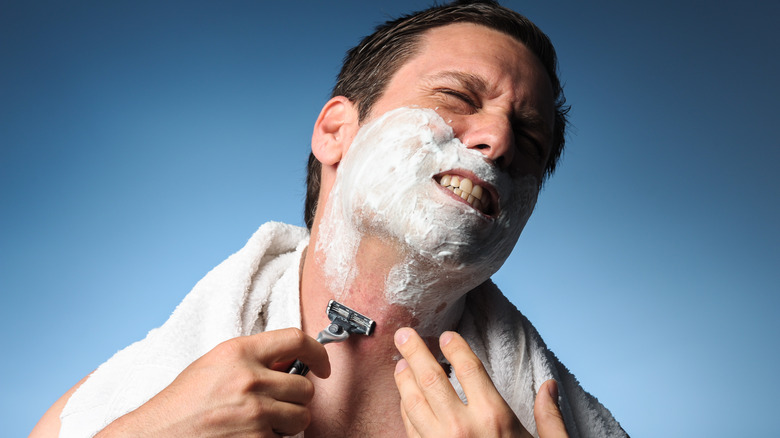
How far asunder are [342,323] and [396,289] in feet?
0.48

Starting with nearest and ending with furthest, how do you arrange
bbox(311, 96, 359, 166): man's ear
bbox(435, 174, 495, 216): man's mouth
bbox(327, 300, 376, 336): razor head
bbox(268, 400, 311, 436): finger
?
bbox(268, 400, 311, 436): finger
bbox(435, 174, 495, 216): man's mouth
bbox(327, 300, 376, 336): razor head
bbox(311, 96, 359, 166): man's ear

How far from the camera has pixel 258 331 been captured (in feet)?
4.79

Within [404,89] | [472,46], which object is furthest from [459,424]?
[472,46]

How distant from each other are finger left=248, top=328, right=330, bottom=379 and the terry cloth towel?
0.22 metres

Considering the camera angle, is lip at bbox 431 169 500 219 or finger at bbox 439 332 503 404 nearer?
finger at bbox 439 332 503 404

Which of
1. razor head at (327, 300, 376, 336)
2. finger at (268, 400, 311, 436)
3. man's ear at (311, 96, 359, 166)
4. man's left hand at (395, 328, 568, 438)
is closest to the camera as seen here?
man's left hand at (395, 328, 568, 438)

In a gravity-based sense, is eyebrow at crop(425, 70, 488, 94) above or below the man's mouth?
above

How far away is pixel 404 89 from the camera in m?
1.42

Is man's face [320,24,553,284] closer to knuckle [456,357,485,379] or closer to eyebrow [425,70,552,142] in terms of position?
eyebrow [425,70,552,142]

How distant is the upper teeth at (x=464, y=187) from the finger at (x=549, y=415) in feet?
1.30

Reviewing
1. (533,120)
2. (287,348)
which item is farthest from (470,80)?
(287,348)

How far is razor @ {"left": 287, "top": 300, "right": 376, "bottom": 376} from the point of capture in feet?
4.33

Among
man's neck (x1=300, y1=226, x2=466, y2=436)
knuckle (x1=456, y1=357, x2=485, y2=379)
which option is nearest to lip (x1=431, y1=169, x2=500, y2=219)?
man's neck (x1=300, y1=226, x2=466, y2=436)

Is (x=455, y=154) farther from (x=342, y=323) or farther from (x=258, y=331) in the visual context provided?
(x=258, y=331)
